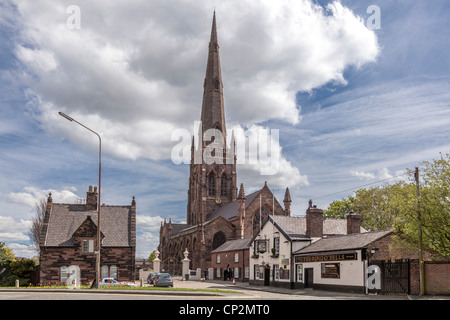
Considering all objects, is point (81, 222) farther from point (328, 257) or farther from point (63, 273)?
point (328, 257)

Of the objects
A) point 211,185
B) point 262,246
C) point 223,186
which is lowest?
point 262,246

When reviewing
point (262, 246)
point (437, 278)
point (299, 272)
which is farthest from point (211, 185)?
point (437, 278)

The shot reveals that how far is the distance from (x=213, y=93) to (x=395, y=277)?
75123mm

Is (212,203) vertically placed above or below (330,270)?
above

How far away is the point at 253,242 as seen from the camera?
51688mm

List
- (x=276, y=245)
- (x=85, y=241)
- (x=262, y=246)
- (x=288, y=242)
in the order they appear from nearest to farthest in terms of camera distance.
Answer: (x=288, y=242) < (x=276, y=245) < (x=85, y=241) < (x=262, y=246)

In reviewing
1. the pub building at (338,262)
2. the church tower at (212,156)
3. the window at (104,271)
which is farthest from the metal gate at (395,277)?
the church tower at (212,156)

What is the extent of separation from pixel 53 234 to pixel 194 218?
2306 inches

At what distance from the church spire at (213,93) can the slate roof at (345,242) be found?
6120 centimetres

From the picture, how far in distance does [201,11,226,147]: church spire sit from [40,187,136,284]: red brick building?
50981 mm

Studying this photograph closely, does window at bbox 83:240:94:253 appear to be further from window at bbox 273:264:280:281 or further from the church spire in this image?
the church spire

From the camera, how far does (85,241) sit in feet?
153

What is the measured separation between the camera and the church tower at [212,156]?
320ft

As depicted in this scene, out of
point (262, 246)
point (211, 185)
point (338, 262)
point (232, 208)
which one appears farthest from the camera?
point (211, 185)
